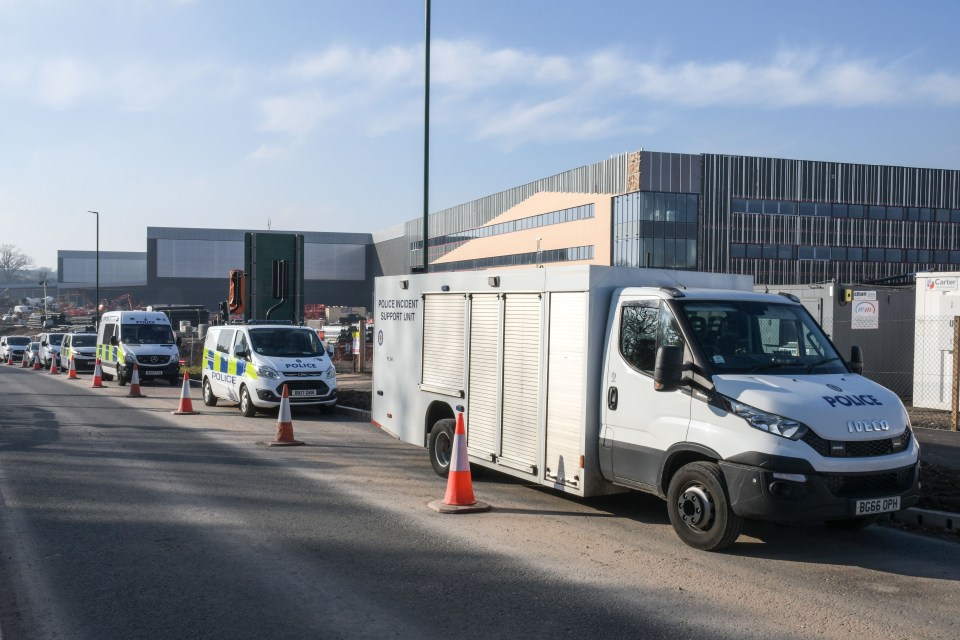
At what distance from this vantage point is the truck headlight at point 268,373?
1691 centimetres

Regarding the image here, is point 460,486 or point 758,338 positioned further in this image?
point 460,486

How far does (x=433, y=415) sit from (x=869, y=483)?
550 cm

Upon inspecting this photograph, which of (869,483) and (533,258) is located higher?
(533,258)

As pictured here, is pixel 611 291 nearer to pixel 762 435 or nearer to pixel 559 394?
pixel 559 394

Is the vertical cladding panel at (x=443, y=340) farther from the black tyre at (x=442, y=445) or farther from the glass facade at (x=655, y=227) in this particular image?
the glass facade at (x=655, y=227)

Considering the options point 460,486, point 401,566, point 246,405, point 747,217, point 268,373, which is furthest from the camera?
point 747,217

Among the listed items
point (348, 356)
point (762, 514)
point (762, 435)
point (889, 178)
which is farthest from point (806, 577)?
point (889, 178)

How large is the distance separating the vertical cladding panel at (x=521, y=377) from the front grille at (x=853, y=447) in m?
3.00

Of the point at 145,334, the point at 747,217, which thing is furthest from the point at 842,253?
the point at 145,334

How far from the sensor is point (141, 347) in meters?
27.3

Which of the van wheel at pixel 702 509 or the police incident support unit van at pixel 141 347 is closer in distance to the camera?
the van wheel at pixel 702 509

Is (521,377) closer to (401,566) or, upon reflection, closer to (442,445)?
(442,445)

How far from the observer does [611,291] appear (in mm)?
8336

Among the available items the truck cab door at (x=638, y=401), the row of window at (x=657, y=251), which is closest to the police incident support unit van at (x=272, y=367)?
the truck cab door at (x=638, y=401)
